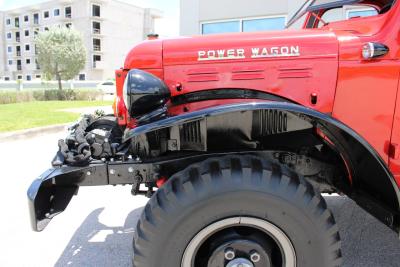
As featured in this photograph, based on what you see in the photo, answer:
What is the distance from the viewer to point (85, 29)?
55656mm

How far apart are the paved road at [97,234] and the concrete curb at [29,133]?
12.7 feet

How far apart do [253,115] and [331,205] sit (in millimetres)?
2202

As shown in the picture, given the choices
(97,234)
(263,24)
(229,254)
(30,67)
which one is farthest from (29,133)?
(30,67)

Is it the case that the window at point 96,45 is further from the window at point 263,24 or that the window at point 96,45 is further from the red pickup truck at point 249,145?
the red pickup truck at point 249,145

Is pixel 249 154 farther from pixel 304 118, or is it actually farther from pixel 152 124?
pixel 152 124

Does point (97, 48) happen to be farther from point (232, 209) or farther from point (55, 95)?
point (232, 209)

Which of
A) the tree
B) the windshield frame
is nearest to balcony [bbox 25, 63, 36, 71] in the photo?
the tree

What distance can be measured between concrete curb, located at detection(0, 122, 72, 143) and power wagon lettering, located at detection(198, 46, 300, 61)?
7.04 m

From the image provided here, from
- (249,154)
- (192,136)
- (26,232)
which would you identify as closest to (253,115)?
(249,154)

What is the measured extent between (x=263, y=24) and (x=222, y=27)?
1.17m

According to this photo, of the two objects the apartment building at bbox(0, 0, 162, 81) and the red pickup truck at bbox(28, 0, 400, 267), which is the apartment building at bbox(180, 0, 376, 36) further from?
the apartment building at bbox(0, 0, 162, 81)

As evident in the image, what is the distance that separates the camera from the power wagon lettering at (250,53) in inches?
96.7

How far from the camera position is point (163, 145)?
2.55 meters

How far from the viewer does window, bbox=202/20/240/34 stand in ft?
32.5
